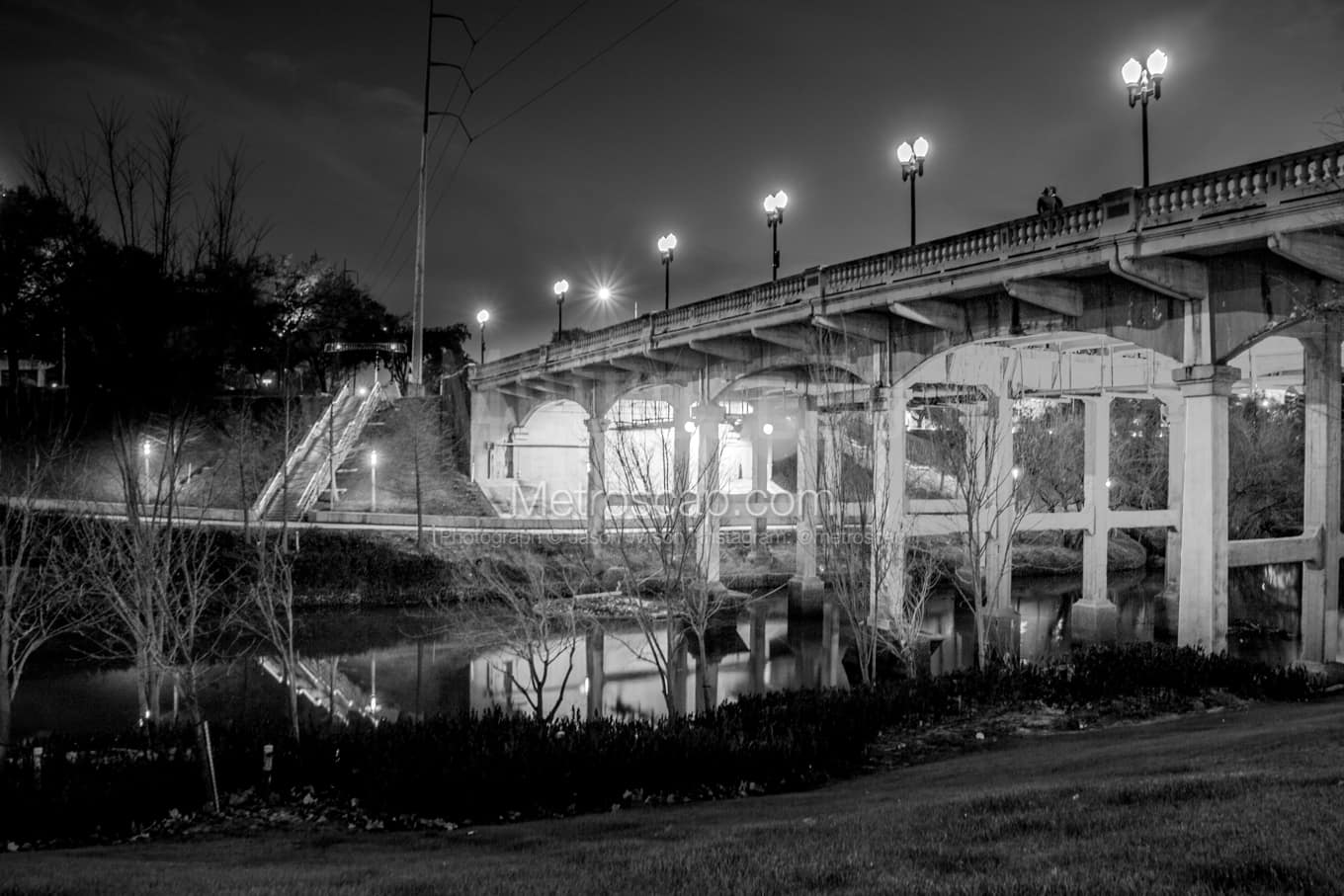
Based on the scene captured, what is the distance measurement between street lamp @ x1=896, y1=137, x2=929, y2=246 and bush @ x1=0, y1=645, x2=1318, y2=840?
13.5m

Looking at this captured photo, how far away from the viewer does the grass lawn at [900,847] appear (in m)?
6.25

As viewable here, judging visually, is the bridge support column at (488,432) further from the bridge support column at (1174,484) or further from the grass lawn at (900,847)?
the grass lawn at (900,847)

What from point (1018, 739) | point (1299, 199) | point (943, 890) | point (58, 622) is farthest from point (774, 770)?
point (58, 622)

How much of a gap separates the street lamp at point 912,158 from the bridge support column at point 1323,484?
9.53 metres

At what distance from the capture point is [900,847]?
7.32 metres

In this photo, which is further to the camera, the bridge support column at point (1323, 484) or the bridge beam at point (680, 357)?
the bridge beam at point (680, 357)

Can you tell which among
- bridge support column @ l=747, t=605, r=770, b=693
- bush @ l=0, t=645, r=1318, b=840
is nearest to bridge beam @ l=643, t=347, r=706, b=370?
bridge support column @ l=747, t=605, r=770, b=693

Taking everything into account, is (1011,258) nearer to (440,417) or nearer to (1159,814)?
(1159,814)

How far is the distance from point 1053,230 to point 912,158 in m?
5.18

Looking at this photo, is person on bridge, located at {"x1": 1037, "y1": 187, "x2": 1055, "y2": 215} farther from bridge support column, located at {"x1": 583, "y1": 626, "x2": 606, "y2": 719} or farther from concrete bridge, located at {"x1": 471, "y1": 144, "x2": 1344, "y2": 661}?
bridge support column, located at {"x1": 583, "y1": 626, "x2": 606, "y2": 719}

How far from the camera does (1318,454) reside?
2233 cm

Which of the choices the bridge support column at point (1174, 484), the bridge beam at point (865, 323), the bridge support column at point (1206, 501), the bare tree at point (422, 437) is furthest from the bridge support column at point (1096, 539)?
the bare tree at point (422, 437)

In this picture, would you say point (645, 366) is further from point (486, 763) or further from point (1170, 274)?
point (486, 763)

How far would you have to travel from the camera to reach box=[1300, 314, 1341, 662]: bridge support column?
70.7 ft
